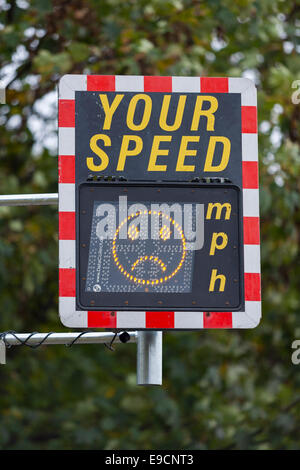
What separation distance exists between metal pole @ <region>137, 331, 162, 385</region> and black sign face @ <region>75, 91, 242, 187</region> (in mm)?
518

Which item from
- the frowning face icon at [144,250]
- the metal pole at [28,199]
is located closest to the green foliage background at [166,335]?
the metal pole at [28,199]

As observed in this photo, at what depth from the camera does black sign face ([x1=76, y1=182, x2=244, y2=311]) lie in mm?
2928

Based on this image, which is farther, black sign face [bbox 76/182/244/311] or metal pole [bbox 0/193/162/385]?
metal pole [bbox 0/193/162/385]

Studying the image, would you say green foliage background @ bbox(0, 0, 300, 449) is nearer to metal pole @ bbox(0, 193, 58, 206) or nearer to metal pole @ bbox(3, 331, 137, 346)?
metal pole @ bbox(0, 193, 58, 206)

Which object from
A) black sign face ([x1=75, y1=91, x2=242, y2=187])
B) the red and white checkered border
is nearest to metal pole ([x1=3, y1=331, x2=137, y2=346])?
the red and white checkered border

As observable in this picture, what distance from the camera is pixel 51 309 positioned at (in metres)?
8.67

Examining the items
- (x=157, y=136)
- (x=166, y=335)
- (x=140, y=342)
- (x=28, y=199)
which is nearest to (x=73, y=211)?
(x=157, y=136)

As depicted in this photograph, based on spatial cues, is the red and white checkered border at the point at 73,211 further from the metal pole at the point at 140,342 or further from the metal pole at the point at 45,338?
the metal pole at the point at 45,338

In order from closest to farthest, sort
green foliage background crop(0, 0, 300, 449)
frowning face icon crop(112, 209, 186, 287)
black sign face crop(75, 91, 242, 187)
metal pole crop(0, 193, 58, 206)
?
frowning face icon crop(112, 209, 186, 287), black sign face crop(75, 91, 242, 187), metal pole crop(0, 193, 58, 206), green foliage background crop(0, 0, 300, 449)

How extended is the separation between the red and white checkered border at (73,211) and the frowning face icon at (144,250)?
12cm

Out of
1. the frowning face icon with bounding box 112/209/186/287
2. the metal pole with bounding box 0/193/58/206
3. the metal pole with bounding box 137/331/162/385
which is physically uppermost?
the metal pole with bounding box 0/193/58/206

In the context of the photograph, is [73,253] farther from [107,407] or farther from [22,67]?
[107,407]

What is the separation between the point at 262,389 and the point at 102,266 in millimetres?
5930
